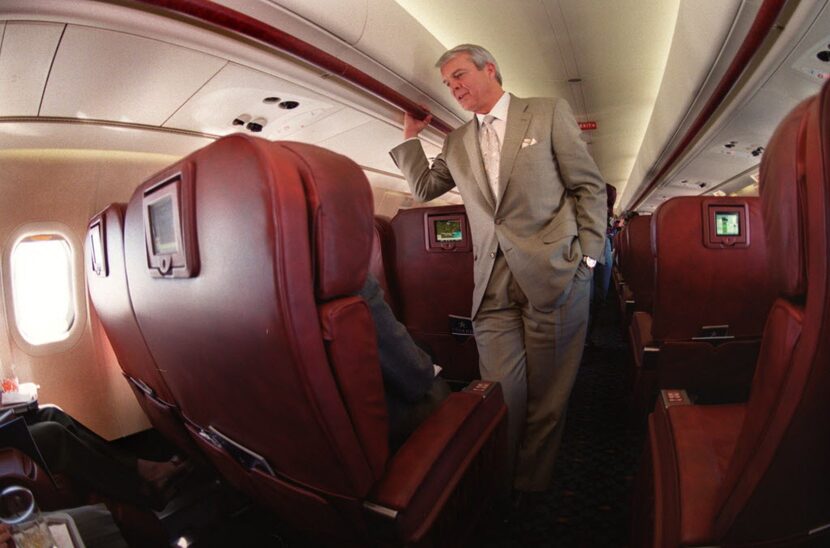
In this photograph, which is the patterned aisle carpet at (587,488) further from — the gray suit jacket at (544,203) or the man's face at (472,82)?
the man's face at (472,82)

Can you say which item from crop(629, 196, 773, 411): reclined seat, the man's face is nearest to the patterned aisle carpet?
crop(629, 196, 773, 411): reclined seat

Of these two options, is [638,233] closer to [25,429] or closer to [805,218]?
[805,218]

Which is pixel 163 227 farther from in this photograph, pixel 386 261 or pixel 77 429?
pixel 77 429

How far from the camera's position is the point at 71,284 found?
3.12 m

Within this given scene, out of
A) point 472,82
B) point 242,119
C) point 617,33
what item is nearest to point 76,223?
point 242,119

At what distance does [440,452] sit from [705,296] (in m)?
1.99

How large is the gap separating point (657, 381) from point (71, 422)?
3559 mm

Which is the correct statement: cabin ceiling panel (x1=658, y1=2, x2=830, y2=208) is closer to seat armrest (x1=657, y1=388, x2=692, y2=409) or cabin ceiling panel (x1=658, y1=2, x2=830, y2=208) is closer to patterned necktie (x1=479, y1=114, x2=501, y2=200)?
patterned necktie (x1=479, y1=114, x2=501, y2=200)

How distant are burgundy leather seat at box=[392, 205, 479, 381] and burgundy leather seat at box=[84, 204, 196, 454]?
152cm

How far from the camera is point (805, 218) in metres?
0.57

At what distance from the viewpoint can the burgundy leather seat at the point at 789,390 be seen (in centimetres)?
55

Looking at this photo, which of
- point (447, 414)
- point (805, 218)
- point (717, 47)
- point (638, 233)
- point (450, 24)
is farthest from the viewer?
point (638, 233)

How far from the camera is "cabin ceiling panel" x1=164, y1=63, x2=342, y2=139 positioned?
232cm

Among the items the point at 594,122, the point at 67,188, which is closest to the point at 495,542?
the point at 67,188
